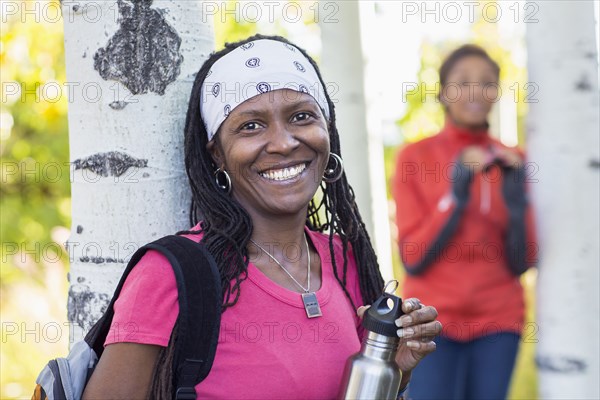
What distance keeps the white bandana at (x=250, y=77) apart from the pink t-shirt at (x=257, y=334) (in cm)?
39

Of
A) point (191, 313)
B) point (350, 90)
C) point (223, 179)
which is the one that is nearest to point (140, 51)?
point (223, 179)

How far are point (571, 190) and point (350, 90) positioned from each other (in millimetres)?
1296

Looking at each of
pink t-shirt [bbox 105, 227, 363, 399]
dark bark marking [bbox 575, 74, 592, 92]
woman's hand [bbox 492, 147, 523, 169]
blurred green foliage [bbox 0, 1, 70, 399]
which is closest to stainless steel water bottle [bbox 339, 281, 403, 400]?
pink t-shirt [bbox 105, 227, 363, 399]

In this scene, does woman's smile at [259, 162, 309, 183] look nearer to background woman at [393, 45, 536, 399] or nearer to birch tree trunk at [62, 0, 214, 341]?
birch tree trunk at [62, 0, 214, 341]

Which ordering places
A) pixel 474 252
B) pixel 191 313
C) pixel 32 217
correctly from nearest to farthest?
pixel 191 313
pixel 474 252
pixel 32 217

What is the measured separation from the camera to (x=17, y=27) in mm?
4742

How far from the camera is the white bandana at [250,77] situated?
88.7 inches

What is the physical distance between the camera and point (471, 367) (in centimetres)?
404

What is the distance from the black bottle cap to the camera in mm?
Answer: 2027

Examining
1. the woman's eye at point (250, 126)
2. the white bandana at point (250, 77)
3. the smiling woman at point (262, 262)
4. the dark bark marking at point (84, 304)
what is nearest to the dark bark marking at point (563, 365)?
the smiling woman at point (262, 262)

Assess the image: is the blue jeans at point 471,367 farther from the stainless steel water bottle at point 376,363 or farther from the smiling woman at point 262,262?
the stainless steel water bottle at point 376,363

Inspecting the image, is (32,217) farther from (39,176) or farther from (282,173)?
(282,173)

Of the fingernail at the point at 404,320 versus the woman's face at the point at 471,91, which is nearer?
the fingernail at the point at 404,320

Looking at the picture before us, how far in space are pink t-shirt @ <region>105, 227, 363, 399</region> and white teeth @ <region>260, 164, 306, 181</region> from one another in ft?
0.86
